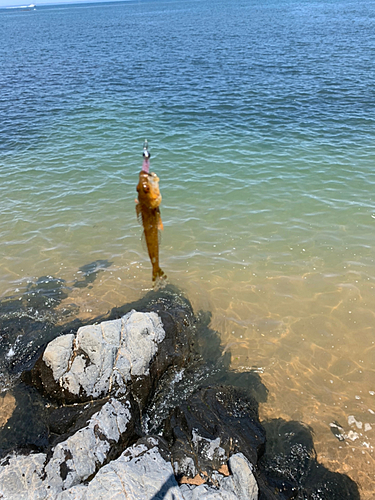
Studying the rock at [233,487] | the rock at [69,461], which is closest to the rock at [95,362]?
the rock at [69,461]

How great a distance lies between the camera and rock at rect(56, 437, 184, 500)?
5.00 m

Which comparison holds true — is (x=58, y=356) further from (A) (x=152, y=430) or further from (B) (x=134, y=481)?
(B) (x=134, y=481)

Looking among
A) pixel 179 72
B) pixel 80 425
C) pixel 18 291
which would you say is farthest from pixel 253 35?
pixel 80 425

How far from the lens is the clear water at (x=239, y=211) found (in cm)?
A: 881

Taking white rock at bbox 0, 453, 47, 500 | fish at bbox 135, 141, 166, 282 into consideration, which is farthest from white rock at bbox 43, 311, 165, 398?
fish at bbox 135, 141, 166, 282

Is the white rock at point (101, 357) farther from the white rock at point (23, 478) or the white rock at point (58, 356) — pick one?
the white rock at point (23, 478)

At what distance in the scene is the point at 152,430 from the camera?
7.00 meters

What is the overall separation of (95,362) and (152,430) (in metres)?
Result: 1.76

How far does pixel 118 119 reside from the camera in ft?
78.7

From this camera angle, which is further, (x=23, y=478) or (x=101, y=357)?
(x=101, y=357)

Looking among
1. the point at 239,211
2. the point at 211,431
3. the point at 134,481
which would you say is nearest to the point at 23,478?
the point at 134,481

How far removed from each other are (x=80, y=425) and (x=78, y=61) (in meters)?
46.1

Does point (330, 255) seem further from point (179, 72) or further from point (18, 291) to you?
point (179, 72)

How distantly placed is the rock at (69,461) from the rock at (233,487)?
149 cm
